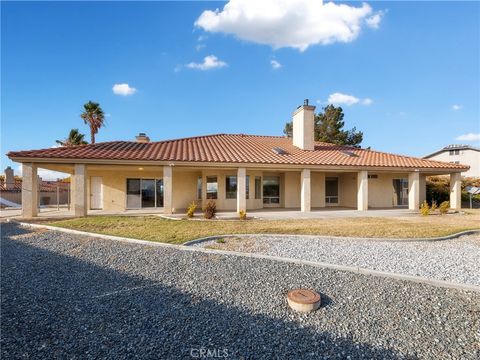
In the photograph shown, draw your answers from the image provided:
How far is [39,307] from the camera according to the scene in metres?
4.75

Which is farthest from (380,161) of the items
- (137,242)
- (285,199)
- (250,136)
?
(137,242)

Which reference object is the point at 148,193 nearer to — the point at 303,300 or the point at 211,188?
the point at 211,188

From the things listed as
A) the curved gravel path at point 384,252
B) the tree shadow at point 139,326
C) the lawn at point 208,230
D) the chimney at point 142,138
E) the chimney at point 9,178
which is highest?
the chimney at point 142,138

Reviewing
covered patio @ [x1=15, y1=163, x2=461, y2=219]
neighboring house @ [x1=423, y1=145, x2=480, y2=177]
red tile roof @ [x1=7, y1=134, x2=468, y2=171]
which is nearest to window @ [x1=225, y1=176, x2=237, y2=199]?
covered patio @ [x1=15, y1=163, x2=461, y2=219]

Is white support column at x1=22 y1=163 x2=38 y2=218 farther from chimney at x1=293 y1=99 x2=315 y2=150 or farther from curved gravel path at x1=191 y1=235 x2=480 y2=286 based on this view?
chimney at x1=293 y1=99 x2=315 y2=150

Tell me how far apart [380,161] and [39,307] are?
20.7m

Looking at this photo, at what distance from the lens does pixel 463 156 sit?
42.6m

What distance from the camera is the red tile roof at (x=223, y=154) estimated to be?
15578mm

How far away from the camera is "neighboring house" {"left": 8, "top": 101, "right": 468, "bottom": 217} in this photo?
51.1 ft

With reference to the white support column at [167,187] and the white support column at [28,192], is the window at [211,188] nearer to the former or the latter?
the white support column at [167,187]

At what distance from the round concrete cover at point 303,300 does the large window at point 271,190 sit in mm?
15764

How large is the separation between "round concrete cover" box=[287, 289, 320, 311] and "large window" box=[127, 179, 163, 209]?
17.1m

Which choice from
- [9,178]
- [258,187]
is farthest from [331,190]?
[9,178]

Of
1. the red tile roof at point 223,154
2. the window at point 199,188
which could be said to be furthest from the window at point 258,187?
the window at point 199,188
